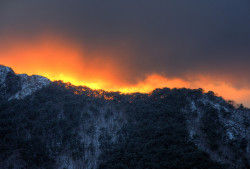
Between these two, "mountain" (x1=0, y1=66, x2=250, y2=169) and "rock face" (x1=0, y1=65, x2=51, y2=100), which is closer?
"mountain" (x1=0, y1=66, x2=250, y2=169)

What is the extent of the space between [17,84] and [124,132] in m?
30.9

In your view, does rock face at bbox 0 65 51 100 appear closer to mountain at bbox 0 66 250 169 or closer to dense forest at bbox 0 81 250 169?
mountain at bbox 0 66 250 169

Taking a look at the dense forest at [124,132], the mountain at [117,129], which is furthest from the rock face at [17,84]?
the dense forest at [124,132]

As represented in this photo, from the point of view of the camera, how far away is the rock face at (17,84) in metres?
41.6

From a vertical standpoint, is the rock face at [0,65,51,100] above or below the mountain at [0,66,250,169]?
above

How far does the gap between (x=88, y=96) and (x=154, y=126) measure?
2053cm

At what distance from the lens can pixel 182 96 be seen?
40.3 metres

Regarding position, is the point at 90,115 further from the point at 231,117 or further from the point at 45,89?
the point at 231,117

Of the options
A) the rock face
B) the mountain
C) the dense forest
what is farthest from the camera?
the rock face

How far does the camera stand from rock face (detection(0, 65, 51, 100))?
41.6 m

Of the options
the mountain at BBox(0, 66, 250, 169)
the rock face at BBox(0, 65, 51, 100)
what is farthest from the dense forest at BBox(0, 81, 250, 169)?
the rock face at BBox(0, 65, 51, 100)

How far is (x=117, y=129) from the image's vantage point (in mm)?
34406

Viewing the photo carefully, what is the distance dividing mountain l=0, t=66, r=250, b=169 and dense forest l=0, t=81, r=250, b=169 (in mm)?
138

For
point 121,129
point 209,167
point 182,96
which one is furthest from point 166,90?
point 209,167
